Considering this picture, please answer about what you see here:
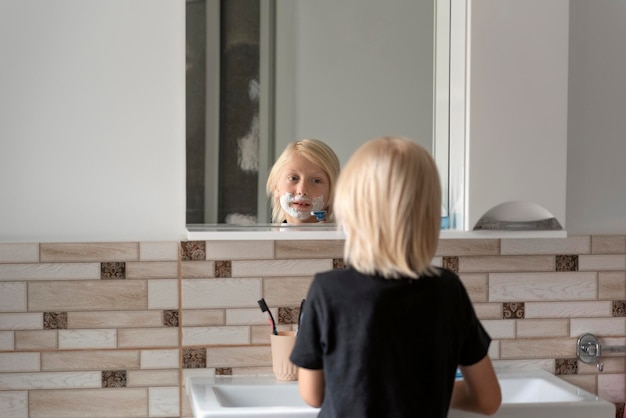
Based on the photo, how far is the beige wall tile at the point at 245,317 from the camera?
2.00 meters

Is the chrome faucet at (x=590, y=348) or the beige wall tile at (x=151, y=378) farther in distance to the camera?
the chrome faucet at (x=590, y=348)

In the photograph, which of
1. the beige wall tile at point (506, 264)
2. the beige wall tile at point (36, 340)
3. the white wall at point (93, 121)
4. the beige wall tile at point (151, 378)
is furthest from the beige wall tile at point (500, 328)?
the beige wall tile at point (36, 340)

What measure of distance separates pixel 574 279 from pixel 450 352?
28.5 inches

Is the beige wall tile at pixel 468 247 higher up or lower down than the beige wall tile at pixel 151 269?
higher up

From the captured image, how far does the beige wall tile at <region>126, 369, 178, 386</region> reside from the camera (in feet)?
6.52

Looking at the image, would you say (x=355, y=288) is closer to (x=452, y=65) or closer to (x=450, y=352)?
(x=450, y=352)

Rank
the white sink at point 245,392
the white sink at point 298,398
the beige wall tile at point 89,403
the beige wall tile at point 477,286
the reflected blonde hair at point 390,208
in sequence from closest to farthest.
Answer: the reflected blonde hair at point 390,208, the white sink at point 298,398, the white sink at point 245,392, the beige wall tile at point 89,403, the beige wall tile at point 477,286

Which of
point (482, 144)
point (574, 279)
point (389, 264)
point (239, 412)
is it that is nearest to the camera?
point (389, 264)

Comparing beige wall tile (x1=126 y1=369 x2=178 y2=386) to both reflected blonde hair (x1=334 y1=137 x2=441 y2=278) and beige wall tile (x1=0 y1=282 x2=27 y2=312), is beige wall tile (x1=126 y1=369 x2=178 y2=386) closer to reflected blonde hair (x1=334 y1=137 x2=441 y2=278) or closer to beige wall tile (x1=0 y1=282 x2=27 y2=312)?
beige wall tile (x1=0 y1=282 x2=27 y2=312)

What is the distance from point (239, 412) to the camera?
166cm

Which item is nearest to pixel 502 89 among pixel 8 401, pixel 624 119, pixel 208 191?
pixel 624 119

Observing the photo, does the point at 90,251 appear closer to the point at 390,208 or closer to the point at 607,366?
the point at 390,208

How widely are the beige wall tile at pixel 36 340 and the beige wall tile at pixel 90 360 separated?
0.02 meters

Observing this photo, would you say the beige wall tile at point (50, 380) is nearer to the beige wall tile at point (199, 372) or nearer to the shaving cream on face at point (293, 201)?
the beige wall tile at point (199, 372)
